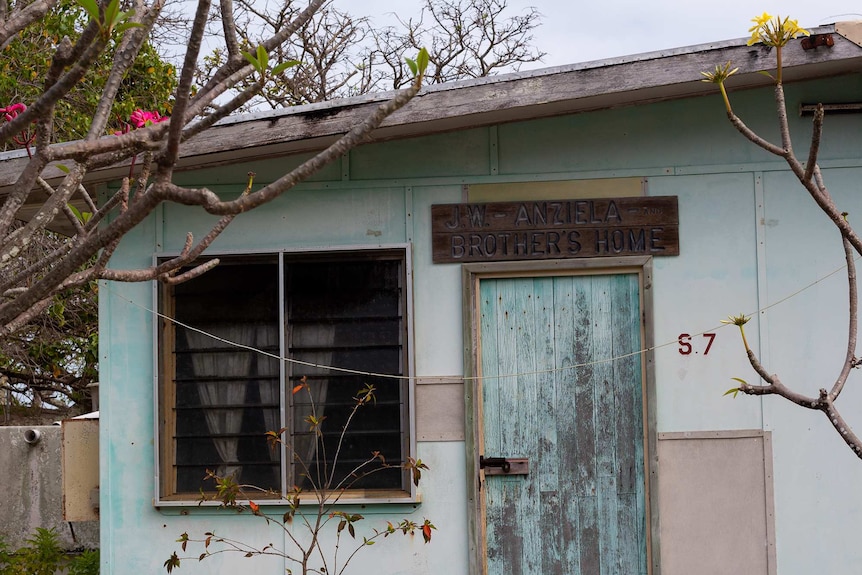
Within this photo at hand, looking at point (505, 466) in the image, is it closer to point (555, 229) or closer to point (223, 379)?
point (555, 229)

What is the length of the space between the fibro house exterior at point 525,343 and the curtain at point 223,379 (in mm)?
14

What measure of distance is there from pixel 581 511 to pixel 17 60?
7.66 m

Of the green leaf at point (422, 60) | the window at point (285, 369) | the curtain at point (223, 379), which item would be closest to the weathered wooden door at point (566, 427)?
the window at point (285, 369)

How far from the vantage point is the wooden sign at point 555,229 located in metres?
5.59

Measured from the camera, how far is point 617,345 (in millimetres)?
5590

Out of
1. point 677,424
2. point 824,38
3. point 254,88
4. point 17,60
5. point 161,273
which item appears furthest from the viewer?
point 17,60

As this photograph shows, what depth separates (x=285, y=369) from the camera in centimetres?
571

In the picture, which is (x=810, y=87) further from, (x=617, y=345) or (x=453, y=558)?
(x=453, y=558)

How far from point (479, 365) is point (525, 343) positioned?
0.92ft

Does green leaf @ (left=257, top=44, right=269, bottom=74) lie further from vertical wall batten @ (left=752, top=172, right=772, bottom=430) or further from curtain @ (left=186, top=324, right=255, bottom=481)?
vertical wall batten @ (left=752, top=172, right=772, bottom=430)

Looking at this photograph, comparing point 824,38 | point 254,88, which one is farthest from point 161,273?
point 824,38

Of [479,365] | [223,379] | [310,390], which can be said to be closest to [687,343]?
[479,365]

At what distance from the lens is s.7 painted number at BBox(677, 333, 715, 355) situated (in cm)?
553

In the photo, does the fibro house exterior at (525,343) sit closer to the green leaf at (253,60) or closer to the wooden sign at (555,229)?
the wooden sign at (555,229)
